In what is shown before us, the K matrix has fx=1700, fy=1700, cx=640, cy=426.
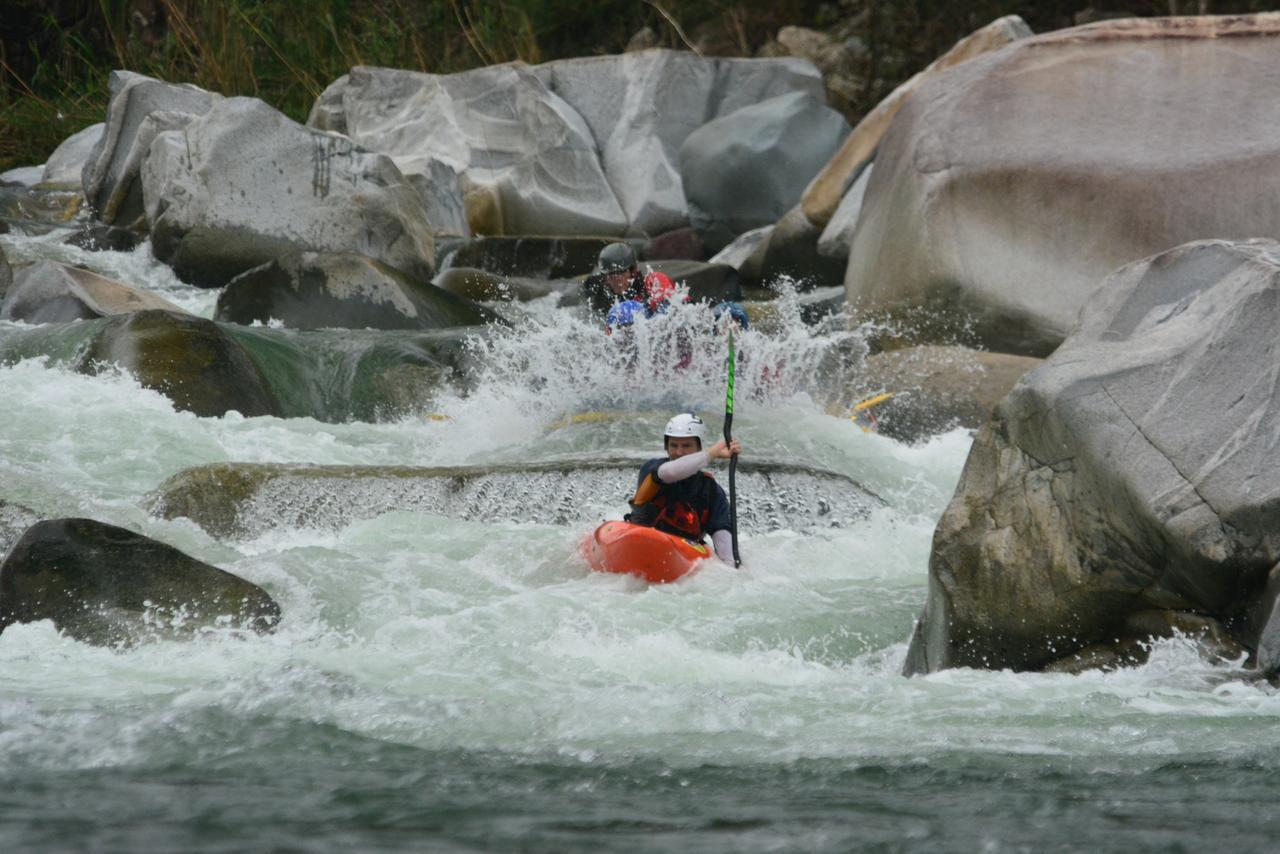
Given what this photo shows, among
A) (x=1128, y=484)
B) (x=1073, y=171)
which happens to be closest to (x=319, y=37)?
(x=1073, y=171)

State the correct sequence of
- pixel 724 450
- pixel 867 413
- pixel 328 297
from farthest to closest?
pixel 328 297 → pixel 867 413 → pixel 724 450

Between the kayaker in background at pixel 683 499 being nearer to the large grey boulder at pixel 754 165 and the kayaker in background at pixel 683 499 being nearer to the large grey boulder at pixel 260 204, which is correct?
the large grey boulder at pixel 260 204

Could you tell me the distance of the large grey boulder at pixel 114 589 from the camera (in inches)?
198

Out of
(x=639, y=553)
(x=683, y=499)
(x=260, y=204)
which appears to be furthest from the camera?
(x=260, y=204)

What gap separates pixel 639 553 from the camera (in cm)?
625

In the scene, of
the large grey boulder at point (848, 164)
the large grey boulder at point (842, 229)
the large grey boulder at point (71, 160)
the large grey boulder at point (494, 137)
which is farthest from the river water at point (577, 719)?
the large grey boulder at point (71, 160)

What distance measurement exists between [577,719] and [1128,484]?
62.0 inches

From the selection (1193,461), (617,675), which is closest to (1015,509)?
(1193,461)

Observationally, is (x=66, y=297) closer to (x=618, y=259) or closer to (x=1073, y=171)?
(x=618, y=259)

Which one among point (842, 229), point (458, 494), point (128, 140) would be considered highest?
point (458, 494)

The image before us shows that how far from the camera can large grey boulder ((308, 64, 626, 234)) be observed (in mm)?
16703

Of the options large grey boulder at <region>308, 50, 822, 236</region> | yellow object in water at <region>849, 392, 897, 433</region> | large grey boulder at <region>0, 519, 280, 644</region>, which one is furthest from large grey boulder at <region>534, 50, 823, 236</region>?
large grey boulder at <region>0, 519, 280, 644</region>

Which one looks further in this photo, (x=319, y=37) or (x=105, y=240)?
(x=319, y=37)

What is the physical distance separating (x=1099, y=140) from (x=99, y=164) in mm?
9415
